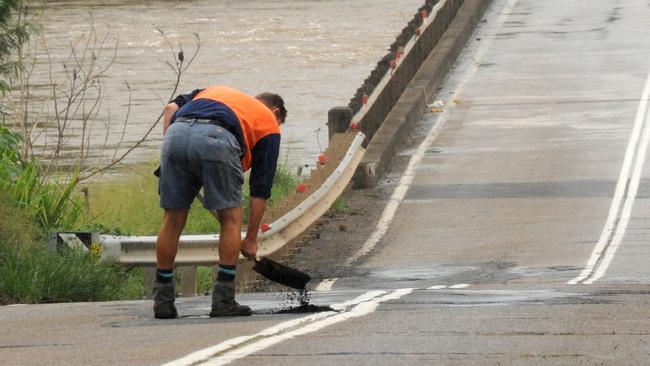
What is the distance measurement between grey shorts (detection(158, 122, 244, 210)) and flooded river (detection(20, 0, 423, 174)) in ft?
59.1

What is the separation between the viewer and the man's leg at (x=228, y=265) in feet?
30.7

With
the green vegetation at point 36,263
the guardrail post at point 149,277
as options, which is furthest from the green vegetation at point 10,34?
the guardrail post at point 149,277

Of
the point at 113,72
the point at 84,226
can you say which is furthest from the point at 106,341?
the point at 113,72

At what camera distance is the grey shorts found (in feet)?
30.3

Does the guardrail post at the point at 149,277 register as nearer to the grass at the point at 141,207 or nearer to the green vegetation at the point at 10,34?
the grass at the point at 141,207

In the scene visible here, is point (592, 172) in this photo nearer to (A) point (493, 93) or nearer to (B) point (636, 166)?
(B) point (636, 166)

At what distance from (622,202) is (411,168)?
12.0ft

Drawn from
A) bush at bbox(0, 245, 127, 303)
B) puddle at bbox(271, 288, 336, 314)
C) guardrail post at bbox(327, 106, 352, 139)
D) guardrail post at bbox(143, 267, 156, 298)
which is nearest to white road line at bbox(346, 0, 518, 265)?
guardrail post at bbox(327, 106, 352, 139)

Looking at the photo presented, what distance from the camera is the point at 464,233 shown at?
57.2 ft

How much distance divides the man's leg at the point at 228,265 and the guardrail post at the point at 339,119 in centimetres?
1136

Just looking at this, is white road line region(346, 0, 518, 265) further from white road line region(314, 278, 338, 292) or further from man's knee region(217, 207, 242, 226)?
man's knee region(217, 207, 242, 226)

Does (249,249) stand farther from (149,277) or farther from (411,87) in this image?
(411,87)

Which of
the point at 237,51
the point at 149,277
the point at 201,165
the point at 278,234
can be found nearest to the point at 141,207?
the point at 278,234

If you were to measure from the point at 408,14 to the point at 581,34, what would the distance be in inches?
799
